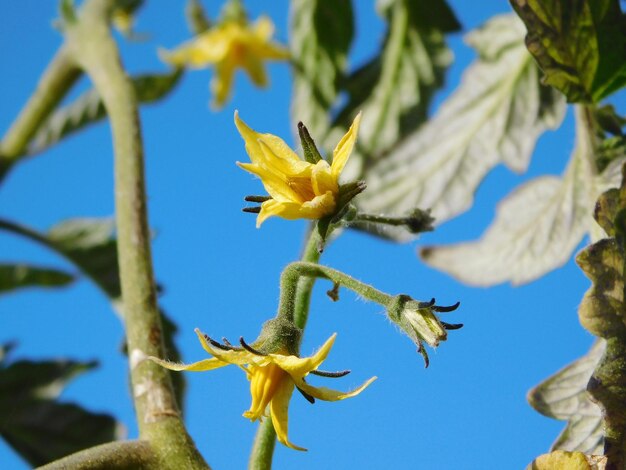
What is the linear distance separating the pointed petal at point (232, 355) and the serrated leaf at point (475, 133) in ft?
2.28

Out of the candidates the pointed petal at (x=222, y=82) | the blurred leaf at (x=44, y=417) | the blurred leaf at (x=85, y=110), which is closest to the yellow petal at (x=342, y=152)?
the blurred leaf at (x=44, y=417)

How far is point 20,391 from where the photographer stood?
143 centimetres

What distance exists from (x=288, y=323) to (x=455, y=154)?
2.54 feet

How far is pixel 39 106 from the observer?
1.52 metres

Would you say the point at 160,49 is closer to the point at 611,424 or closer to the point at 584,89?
the point at 584,89

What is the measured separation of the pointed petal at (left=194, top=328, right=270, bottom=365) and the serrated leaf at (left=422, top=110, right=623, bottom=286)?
636 mm

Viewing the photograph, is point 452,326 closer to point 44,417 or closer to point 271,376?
point 271,376

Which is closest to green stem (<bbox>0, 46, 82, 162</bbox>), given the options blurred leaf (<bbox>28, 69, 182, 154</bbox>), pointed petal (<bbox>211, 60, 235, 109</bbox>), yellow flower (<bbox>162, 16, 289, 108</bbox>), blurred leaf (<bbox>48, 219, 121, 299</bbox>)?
blurred leaf (<bbox>28, 69, 182, 154</bbox>)

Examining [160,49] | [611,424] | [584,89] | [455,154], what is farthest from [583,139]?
[160,49]

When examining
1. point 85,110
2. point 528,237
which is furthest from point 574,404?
point 85,110

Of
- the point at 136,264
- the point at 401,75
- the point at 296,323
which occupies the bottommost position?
the point at 296,323

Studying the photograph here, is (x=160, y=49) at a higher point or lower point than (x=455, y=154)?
higher

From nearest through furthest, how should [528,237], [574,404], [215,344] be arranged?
[215,344] → [574,404] → [528,237]

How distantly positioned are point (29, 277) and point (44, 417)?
38 centimetres
